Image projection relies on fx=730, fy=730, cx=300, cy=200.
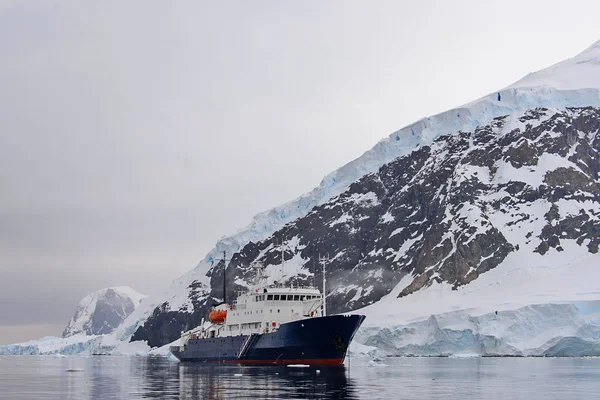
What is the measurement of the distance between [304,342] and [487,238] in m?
96.0

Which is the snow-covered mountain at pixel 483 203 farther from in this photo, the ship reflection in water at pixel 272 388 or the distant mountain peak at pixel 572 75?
the ship reflection in water at pixel 272 388

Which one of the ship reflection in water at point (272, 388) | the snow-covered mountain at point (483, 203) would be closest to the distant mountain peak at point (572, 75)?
the snow-covered mountain at point (483, 203)

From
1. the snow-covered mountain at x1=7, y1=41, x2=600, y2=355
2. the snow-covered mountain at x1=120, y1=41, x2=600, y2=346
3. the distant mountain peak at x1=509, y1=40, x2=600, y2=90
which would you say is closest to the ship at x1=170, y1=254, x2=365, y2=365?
the snow-covered mountain at x1=7, y1=41, x2=600, y2=355

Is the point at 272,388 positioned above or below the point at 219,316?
below

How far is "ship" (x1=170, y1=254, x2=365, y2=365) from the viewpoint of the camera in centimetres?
6969

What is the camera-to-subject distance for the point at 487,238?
6206 inches

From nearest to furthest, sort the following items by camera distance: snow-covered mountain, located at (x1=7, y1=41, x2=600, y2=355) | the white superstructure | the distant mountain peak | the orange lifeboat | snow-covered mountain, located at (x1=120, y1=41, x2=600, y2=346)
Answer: the white superstructure < the orange lifeboat < snow-covered mountain, located at (x1=7, y1=41, x2=600, y2=355) < snow-covered mountain, located at (x1=120, y1=41, x2=600, y2=346) < the distant mountain peak

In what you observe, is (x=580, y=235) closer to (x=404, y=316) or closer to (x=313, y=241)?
(x=404, y=316)

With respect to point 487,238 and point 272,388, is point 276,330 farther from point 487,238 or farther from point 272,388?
point 487,238

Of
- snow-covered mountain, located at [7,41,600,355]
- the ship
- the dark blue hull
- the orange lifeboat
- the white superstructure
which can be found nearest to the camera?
the dark blue hull

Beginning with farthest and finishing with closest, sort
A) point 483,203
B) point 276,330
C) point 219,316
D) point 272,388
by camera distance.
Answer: point 483,203 → point 219,316 → point 276,330 → point 272,388

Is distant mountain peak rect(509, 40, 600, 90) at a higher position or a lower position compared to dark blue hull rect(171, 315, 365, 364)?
higher

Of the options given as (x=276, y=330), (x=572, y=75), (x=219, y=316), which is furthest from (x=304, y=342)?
(x=572, y=75)

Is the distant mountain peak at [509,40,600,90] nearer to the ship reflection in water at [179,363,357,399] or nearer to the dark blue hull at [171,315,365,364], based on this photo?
the dark blue hull at [171,315,365,364]
